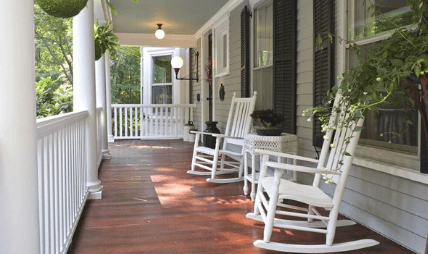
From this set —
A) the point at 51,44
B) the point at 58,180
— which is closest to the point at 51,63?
the point at 51,44

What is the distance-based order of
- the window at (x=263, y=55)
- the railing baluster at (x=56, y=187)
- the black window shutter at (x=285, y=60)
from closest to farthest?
the railing baluster at (x=56, y=187)
the black window shutter at (x=285, y=60)
the window at (x=263, y=55)

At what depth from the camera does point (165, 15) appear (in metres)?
7.59

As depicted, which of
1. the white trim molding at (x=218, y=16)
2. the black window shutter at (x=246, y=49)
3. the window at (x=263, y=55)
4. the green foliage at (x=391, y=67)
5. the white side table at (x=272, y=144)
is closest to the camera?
the green foliage at (x=391, y=67)

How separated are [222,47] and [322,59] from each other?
4134mm

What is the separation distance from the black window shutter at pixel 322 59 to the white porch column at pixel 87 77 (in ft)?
6.55

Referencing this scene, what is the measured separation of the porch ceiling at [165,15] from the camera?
22.0 feet

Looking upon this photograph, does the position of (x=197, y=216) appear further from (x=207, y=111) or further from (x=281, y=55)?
(x=207, y=111)

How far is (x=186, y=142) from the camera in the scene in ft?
31.3

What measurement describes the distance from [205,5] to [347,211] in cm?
445

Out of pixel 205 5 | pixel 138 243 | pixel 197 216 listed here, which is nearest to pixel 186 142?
pixel 205 5

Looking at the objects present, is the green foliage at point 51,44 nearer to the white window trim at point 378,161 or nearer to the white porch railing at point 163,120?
the white porch railing at point 163,120

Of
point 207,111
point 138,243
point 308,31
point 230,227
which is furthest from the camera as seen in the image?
point 207,111

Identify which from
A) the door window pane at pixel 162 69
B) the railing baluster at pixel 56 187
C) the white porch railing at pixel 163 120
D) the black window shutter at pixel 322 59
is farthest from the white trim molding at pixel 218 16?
the railing baluster at pixel 56 187

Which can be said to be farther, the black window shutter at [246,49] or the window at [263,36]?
the black window shutter at [246,49]
